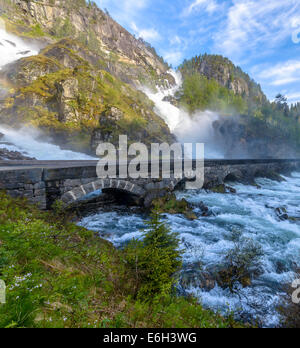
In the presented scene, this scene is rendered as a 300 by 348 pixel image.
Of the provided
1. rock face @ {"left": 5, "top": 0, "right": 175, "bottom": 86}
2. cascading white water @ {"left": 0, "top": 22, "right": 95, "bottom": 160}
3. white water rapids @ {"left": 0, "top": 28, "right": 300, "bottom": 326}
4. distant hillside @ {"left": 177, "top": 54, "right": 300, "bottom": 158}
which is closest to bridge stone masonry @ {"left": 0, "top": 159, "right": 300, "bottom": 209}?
white water rapids @ {"left": 0, "top": 28, "right": 300, "bottom": 326}

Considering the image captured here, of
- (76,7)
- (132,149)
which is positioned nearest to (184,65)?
(76,7)

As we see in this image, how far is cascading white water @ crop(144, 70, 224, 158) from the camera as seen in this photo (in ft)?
208

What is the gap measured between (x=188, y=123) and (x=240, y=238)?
224 ft

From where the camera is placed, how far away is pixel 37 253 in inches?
135

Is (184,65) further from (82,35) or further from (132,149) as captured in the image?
(132,149)

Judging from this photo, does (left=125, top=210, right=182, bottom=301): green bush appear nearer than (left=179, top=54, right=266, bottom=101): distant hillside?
Yes

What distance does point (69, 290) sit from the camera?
273 centimetres

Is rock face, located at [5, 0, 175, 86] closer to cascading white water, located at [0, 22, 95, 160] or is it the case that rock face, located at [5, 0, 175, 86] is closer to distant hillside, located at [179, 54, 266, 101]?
distant hillside, located at [179, 54, 266, 101]

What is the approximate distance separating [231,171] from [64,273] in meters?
20.4

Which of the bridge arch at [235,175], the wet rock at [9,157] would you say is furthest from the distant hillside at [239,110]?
the wet rock at [9,157]

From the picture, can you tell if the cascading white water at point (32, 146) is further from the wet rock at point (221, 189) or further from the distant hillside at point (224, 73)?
the distant hillside at point (224, 73)

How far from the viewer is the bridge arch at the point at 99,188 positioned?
7852 mm

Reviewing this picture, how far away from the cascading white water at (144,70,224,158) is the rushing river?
49063 millimetres

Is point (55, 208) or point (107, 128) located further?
point (107, 128)
